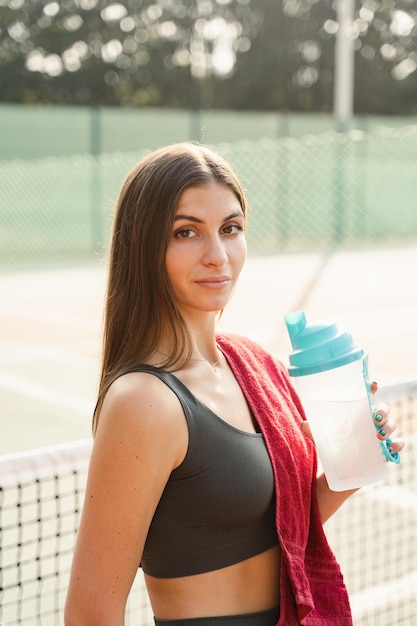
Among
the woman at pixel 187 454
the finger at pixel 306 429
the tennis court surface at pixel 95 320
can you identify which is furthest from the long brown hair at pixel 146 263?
the tennis court surface at pixel 95 320

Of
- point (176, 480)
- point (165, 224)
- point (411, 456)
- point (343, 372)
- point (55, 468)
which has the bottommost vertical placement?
point (411, 456)

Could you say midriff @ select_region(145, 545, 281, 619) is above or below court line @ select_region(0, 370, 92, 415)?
above

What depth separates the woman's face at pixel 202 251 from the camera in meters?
1.97

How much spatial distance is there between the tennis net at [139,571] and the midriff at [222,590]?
1.02 metres

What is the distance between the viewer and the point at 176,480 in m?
1.86

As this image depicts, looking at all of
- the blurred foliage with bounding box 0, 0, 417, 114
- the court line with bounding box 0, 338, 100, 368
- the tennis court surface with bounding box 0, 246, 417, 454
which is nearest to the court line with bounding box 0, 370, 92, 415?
the tennis court surface with bounding box 0, 246, 417, 454

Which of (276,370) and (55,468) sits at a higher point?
(276,370)

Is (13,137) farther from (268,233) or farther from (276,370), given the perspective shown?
(276,370)

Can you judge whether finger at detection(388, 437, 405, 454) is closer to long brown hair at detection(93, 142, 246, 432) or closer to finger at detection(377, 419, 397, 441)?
finger at detection(377, 419, 397, 441)

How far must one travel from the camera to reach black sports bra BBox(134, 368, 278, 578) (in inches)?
73.5

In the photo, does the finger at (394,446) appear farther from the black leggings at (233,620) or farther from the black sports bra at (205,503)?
the black leggings at (233,620)

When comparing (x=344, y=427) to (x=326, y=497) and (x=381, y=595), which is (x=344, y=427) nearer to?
(x=326, y=497)

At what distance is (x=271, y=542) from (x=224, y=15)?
128 feet

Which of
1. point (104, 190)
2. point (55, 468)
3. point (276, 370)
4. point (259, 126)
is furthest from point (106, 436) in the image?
point (259, 126)
